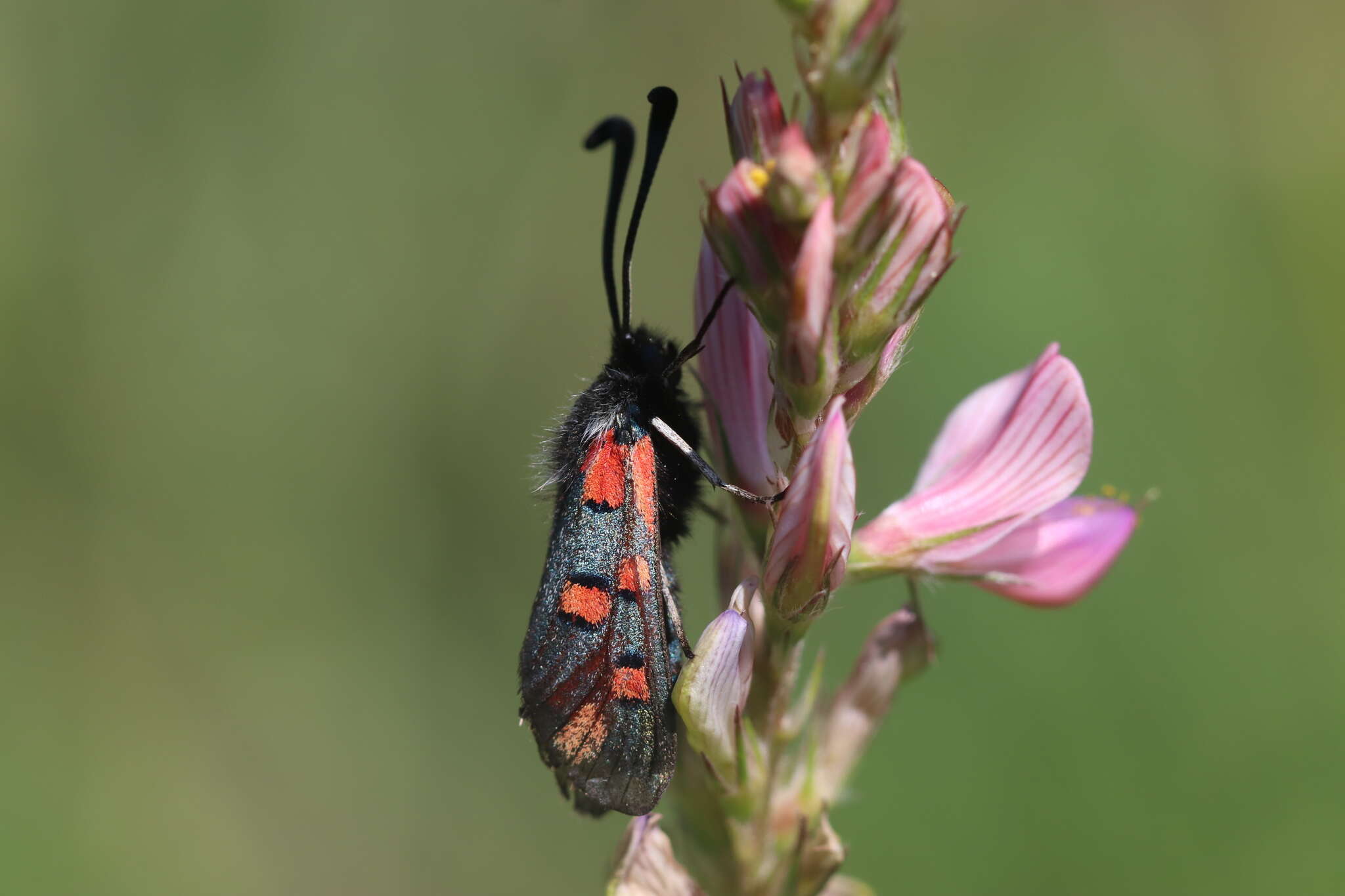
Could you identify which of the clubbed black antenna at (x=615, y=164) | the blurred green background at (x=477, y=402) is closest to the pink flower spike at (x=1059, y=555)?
the clubbed black antenna at (x=615, y=164)

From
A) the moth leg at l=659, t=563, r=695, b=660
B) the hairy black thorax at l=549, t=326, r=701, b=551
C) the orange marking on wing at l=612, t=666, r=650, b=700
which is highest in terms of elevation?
the hairy black thorax at l=549, t=326, r=701, b=551

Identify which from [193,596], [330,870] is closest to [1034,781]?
[330,870]

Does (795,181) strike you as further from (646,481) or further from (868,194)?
(646,481)

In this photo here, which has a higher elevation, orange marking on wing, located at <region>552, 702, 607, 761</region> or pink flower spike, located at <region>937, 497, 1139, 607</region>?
pink flower spike, located at <region>937, 497, 1139, 607</region>

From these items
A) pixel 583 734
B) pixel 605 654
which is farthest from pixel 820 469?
pixel 583 734

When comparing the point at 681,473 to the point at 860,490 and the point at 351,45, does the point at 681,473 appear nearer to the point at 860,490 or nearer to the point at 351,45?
the point at 860,490

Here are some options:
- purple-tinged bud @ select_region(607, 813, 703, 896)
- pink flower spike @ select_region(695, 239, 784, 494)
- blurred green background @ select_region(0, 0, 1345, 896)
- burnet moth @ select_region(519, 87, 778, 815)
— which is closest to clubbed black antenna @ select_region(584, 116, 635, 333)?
burnet moth @ select_region(519, 87, 778, 815)

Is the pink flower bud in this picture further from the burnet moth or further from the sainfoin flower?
the burnet moth
